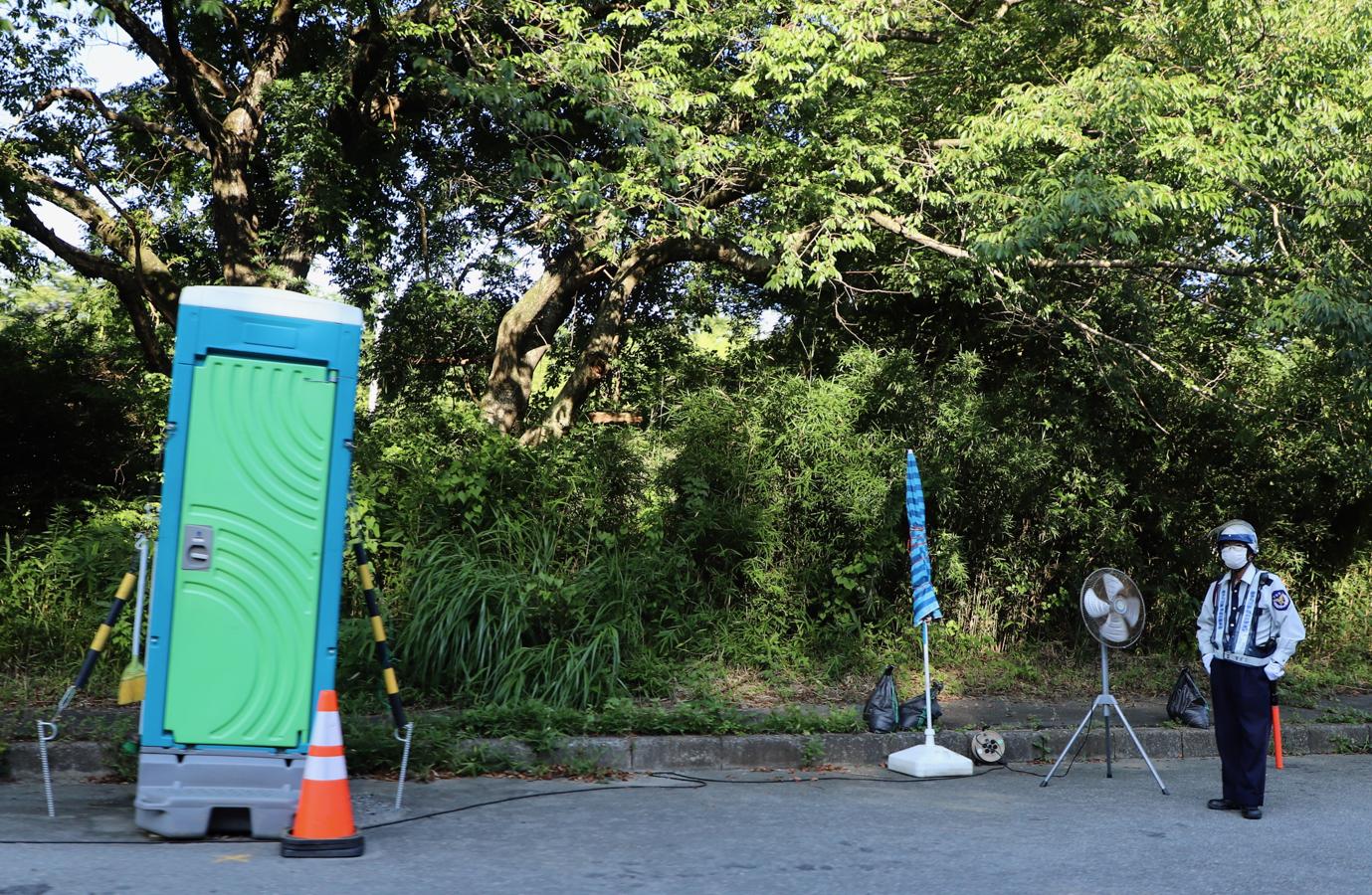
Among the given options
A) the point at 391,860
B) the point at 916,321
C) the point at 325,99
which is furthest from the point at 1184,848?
the point at 325,99

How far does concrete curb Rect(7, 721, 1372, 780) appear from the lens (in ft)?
21.5

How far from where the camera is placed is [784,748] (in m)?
7.72

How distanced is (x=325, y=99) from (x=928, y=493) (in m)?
7.38

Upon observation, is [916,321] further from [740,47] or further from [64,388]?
[64,388]

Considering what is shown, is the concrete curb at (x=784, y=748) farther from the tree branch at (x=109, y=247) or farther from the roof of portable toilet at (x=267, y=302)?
the tree branch at (x=109, y=247)

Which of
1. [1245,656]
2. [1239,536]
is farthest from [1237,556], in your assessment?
[1245,656]

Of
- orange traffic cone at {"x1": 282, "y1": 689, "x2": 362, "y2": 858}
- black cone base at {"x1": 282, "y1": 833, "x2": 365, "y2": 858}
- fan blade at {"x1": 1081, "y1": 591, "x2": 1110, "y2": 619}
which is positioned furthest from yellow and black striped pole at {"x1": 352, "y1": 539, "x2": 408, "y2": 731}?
→ fan blade at {"x1": 1081, "y1": 591, "x2": 1110, "y2": 619}

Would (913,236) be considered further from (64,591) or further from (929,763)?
(64,591)

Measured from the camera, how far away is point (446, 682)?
840cm

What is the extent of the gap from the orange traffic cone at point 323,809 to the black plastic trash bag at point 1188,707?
261 inches

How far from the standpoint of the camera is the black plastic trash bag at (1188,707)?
344 inches

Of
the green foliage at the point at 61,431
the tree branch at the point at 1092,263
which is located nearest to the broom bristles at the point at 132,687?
the green foliage at the point at 61,431

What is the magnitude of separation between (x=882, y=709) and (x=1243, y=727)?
2419 mm

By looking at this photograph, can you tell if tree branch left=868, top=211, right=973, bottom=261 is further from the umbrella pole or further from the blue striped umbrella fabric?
the umbrella pole
